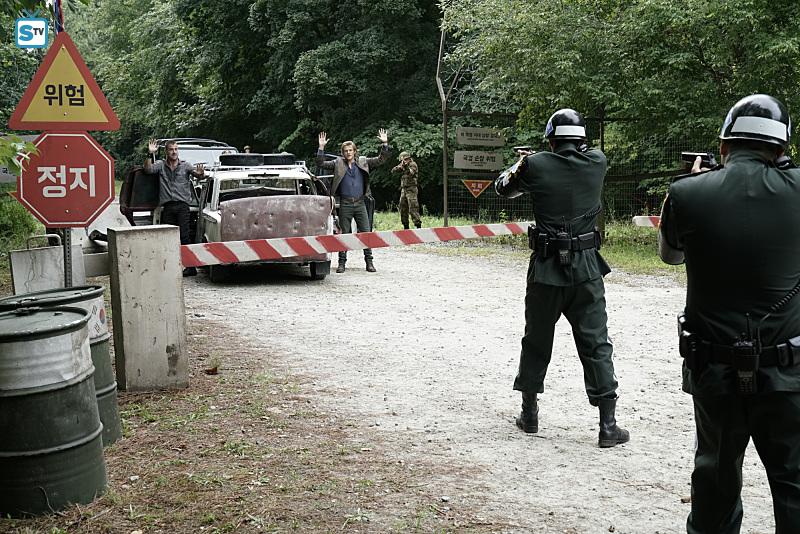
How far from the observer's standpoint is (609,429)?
5.94m

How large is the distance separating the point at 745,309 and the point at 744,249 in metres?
0.23

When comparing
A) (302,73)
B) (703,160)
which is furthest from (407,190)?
(703,160)

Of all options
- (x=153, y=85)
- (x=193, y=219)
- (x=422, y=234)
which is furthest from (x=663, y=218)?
(x=153, y=85)

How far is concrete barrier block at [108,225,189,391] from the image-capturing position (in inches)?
273

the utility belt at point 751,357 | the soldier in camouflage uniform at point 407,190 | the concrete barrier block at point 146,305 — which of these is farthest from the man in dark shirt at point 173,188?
the utility belt at point 751,357

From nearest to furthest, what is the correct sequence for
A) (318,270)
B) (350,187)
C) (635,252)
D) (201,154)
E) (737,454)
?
(737,454) → (318,270) → (350,187) → (635,252) → (201,154)

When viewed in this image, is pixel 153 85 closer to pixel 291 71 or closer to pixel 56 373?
pixel 291 71

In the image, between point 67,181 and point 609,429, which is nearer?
point 609,429

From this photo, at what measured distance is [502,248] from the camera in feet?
62.5

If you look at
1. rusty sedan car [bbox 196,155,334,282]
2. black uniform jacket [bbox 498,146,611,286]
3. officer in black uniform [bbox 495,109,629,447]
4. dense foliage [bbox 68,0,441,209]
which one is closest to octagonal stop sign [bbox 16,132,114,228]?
officer in black uniform [bbox 495,109,629,447]

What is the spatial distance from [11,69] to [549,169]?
25805 mm

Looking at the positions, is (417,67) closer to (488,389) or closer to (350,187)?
(350,187)

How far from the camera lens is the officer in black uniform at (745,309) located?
3.57 m

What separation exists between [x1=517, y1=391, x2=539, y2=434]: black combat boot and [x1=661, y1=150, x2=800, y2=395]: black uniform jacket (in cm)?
254
